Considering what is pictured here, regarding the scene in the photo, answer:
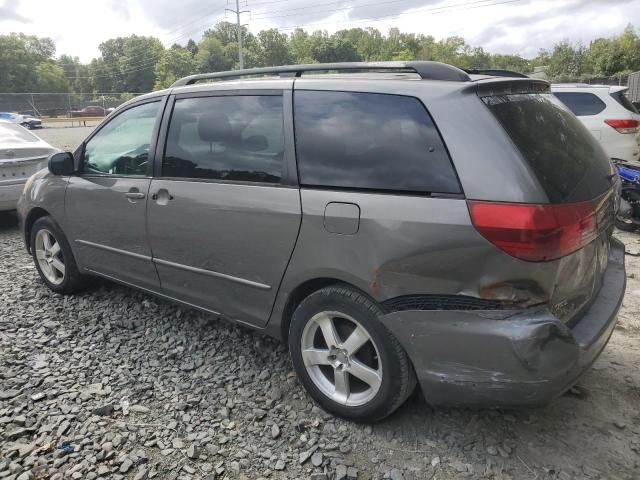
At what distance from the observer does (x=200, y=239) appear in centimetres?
314

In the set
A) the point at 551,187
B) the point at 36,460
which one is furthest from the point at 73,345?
the point at 551,187

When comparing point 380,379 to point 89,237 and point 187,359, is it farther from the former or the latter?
point 89,237

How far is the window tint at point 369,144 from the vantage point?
230 centimetres

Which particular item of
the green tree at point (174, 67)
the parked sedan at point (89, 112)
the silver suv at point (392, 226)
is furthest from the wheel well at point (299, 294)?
the green tree at point (174, 67)

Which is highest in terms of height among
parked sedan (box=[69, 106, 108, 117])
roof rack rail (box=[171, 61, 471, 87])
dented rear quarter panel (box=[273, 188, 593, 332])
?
roof rack rail (box=[171, 61, 471, 87])

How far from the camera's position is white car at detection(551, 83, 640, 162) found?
313 inches

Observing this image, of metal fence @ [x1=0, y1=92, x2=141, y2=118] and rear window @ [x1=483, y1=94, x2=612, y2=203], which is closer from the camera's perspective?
rear window @ [x1=483, y1=94, x2=612, y2=203]

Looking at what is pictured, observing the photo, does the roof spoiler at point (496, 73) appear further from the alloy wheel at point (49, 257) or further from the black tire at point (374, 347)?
the alloy wheel at point (49, 257)

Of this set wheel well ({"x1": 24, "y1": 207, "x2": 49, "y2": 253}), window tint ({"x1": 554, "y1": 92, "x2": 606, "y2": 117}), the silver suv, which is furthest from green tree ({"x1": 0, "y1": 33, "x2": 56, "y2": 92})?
the silver suv

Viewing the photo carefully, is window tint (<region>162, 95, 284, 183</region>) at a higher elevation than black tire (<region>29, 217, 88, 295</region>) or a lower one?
higher

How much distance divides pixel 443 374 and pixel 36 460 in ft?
6.57

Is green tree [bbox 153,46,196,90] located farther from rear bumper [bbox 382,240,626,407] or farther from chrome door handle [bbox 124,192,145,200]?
rear bumper [bbox 382,240,626,407]

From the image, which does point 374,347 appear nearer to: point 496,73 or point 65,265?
point 496,73

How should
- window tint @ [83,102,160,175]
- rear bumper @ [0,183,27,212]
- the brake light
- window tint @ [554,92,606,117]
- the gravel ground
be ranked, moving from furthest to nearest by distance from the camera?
window tint @ [554,92,606,117] → rear bumper @ [0,183,27,212] → window tint @ [83,102,160,175] → the gravel ground → the brake light
